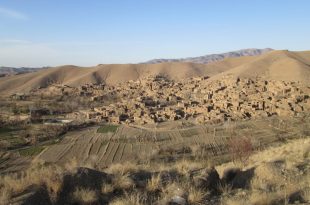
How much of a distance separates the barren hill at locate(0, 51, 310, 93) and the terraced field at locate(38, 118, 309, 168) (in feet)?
127

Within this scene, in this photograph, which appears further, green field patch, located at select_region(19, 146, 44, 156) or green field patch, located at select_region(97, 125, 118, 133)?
green field patch, located at select_region(97, 125, 118, 133)

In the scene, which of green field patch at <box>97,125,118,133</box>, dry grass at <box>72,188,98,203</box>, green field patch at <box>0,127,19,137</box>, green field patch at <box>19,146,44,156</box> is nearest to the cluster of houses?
green field patch at <box>97,125,118,133</box>

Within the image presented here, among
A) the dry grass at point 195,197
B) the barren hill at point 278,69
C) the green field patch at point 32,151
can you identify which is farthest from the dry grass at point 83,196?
the barren hill at point 278,69

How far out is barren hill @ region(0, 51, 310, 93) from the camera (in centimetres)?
9061

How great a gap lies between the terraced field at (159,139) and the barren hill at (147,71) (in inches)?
1528

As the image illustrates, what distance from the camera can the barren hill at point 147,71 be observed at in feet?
297

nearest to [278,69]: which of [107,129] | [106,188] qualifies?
[107,129]

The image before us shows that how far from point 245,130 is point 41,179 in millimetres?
39320

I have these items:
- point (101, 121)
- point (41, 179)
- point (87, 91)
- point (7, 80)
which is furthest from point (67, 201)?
point (7, 80)

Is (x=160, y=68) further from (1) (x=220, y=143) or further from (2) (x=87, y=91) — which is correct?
(1) (x=220, y=143)

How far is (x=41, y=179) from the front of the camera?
855 cm

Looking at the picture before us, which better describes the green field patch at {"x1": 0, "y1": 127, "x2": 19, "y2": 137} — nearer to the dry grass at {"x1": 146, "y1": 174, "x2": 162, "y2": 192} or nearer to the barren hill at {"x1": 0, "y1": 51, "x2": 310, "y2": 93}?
the dry grass at {"x1": 146, "y1": 174, "x2": 162, "y2": 192}

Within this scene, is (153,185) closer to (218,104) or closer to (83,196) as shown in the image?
(83,196)

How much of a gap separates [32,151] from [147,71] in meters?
101
